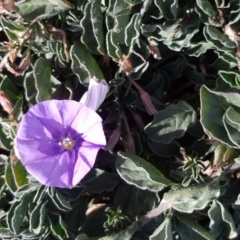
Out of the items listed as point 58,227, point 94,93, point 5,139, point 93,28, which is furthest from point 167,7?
point 58,227

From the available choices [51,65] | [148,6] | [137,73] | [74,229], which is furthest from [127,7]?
[74,229]

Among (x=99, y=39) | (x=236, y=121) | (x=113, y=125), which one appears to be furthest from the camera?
(x=113, y=125)

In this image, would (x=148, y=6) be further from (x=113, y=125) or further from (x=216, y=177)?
(x=216, y=177)

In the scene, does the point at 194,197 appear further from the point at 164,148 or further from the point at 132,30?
the point at 132,30

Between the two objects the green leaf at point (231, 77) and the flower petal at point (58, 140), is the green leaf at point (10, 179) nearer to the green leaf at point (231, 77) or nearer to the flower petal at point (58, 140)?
the flower petal at point (58, 140)

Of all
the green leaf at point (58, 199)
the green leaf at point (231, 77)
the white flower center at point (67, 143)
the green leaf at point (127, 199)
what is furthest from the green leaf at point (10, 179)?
the green leaf at point (231, 77)

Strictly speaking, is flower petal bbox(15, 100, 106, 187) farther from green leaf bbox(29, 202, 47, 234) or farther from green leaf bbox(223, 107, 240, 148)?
green leaf bbox(223, 107, 240, 148)
